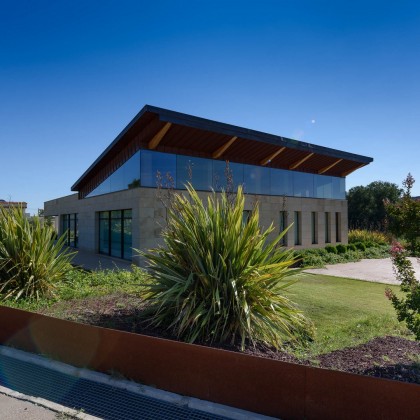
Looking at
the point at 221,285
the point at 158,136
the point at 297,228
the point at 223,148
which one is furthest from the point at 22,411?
the point at 297,228

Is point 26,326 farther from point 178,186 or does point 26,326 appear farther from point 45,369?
point 178,186

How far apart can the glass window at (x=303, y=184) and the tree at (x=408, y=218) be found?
16.4 meters

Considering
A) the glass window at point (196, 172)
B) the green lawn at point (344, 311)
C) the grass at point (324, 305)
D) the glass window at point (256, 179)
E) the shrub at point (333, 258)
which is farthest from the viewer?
the glass window at point (256, 179)

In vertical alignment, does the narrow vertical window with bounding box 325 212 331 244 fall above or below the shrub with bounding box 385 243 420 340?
above

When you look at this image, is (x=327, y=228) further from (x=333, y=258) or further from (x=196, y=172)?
(x=196, y=172)

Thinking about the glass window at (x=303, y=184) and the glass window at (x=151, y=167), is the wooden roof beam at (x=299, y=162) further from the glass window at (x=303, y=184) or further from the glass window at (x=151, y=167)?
the glass window at (x=151, y=167)

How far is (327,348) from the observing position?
4.86 metres

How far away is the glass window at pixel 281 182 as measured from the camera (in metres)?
19.2

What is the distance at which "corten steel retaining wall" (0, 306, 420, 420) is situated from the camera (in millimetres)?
3004

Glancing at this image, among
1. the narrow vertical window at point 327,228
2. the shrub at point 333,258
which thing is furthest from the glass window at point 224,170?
the narrow vertical window at point 327,228

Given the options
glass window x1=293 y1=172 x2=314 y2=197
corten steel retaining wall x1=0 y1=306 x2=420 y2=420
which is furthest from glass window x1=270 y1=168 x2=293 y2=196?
corten steel retaining wall x1=0 y1=306 x2=420 y2=420

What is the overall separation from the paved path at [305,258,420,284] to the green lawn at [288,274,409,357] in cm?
116

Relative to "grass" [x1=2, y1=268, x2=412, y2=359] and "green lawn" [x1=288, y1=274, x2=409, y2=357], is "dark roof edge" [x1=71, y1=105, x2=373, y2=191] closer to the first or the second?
"grass" [x1=2, y1=268, x2=412, y2=359]

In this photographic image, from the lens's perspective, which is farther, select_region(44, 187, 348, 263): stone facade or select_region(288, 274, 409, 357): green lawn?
select_region(44, 187, 348, 263): stone facade
